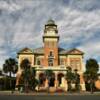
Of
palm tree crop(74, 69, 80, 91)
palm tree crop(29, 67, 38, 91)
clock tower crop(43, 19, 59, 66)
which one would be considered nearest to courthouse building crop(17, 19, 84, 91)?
clock tower crop(43, 19, 59, 66)

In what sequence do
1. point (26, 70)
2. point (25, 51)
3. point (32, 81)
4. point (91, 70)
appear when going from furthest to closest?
point (25, 51), point (91, 70), point (32, 81), point (26, 70)

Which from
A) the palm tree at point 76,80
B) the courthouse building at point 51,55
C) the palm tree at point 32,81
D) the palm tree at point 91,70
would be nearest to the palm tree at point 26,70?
the palm tree at point 32,81

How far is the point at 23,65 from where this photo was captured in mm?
84312

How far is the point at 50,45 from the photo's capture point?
91250 millimetres

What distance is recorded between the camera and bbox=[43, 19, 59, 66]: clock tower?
9044 cm

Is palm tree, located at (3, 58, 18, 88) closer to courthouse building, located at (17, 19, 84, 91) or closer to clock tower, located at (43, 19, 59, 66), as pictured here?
courthouse building, located at (17, 19, 84, 91)

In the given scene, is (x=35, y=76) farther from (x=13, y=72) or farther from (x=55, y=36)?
(x=55, y=36)

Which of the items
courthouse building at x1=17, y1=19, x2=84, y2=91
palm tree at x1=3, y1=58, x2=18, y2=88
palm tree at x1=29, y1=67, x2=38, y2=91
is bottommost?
palm tree at x1=29, y1=67, x2=38, y2=91

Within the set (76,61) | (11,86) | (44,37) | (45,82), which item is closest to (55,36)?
(44,37)

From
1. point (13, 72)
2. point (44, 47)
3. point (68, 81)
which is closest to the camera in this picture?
point (68, 81)

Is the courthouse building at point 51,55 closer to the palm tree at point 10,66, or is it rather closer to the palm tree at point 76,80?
the palm tree at point 10,66

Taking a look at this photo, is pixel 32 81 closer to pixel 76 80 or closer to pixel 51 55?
pixel 76 80

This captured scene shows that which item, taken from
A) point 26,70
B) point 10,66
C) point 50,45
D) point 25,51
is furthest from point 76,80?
point 10,66

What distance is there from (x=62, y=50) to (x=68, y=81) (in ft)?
60.0
